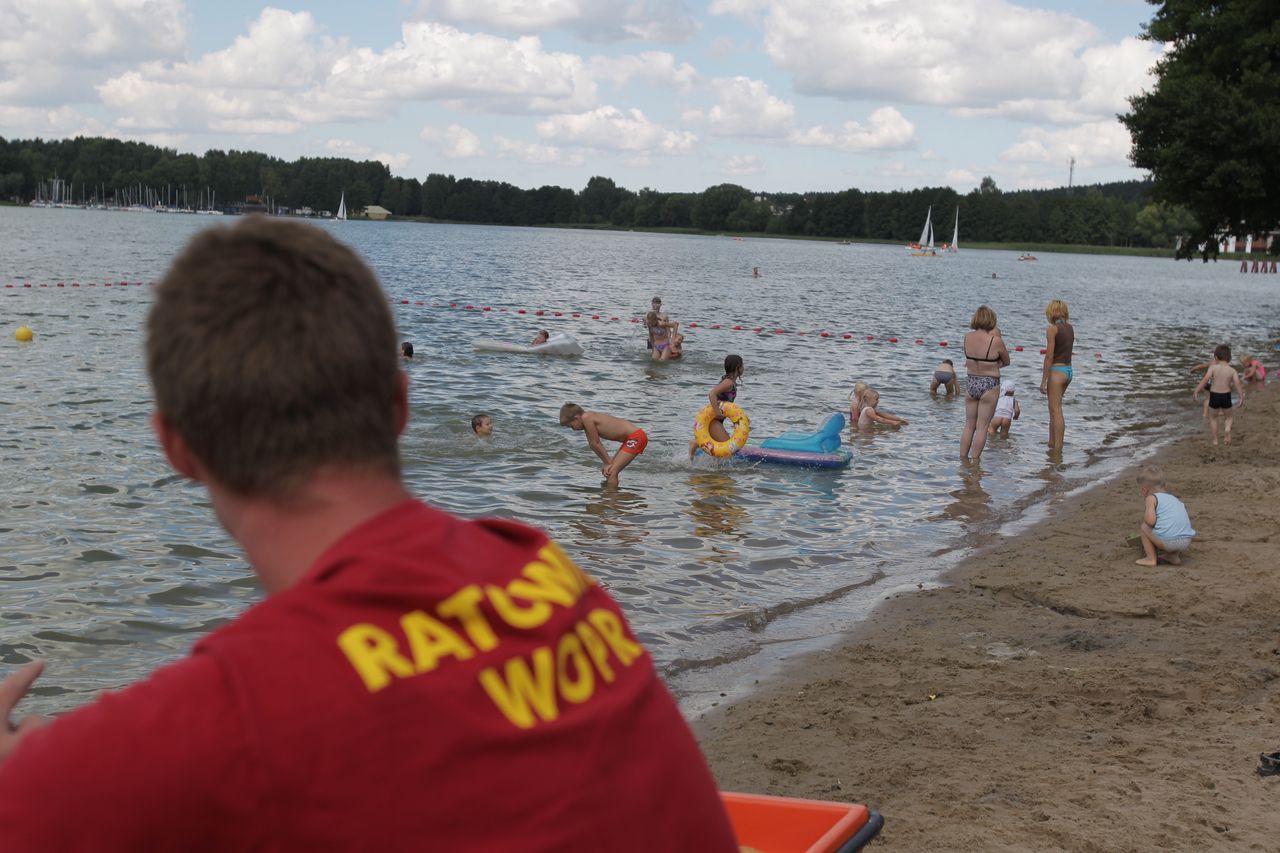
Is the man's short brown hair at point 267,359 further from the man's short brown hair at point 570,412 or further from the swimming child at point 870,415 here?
the swimming child at point 870,415

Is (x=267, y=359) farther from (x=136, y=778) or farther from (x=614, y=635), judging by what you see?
(x=614, y=635)

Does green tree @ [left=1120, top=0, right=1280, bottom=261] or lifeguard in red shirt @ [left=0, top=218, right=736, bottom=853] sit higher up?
green tree @ [left=1120, top=0, right=1280, bottom=261]

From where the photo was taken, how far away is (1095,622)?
24.1ft

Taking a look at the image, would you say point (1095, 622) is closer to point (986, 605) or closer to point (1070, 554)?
point (986, 605)

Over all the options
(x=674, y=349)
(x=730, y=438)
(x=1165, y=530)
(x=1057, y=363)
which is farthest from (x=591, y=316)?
(x=1165, y=530)

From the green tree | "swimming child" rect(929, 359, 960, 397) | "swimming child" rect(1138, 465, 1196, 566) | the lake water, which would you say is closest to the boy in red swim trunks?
the lake water

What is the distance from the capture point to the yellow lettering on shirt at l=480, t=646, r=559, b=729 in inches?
51.7

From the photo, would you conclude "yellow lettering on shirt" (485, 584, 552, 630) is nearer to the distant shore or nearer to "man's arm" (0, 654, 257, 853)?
"man's arm" (0, 654, 257, 853)

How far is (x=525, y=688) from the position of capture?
134cm

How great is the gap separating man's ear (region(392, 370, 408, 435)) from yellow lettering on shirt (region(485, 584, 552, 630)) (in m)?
0.28

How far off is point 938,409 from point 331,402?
18367mm

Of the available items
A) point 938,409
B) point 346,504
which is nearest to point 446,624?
point 346,504

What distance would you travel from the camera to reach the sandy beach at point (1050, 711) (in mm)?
4355

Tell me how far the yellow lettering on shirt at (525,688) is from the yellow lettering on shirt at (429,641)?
4 centimetres
